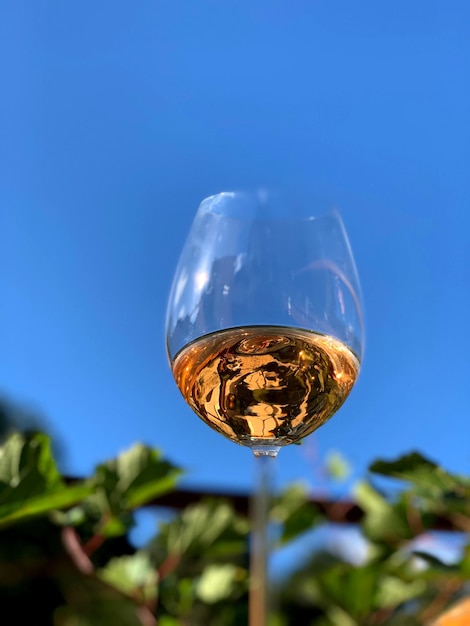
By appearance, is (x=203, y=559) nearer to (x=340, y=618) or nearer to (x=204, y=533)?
(x=204, y=533)

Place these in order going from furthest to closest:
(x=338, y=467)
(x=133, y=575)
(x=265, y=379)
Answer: (x=338, y=467)
(x=133, y=575)
(x=265, y=379)

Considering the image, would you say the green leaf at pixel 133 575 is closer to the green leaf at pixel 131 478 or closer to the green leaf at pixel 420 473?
the green leaf at pixel 131 478

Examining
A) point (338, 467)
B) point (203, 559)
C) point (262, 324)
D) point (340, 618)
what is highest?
point (338, 467)

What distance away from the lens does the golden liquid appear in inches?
29.4

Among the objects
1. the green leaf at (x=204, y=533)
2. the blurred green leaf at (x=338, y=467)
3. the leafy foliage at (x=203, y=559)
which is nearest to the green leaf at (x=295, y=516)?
the leafy foliage at (x=203, y=559)

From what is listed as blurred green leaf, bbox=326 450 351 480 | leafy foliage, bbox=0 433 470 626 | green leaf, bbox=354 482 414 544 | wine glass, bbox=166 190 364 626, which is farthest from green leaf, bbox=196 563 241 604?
blurred green leaf, bbox=326 450 351 480

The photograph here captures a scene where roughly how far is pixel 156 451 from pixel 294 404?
0.42m

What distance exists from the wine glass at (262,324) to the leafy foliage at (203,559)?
0.80ft

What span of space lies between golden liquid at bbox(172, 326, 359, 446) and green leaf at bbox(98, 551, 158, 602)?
1.58 ft

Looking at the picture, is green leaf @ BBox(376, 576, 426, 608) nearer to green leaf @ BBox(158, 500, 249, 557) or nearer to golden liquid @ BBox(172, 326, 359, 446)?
green leaf @ BBox(158, 500, 249, 557)

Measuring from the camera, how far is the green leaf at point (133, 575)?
1144 mm

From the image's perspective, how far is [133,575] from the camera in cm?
117

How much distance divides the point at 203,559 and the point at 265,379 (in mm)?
708

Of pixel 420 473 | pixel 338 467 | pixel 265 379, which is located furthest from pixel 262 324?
pixel 338 467
